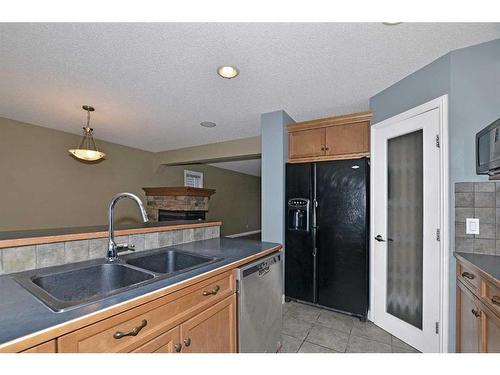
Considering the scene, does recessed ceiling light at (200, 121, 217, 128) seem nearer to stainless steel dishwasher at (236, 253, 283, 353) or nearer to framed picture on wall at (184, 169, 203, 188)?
stainless steel dishwasher at (236, 253, 283, 353)

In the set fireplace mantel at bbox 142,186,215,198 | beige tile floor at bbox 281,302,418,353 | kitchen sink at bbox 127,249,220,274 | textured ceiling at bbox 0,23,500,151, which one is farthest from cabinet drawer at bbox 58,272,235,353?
fireplace mantel at bbox 142,186,215,198

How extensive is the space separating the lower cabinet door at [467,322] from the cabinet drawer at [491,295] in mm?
122

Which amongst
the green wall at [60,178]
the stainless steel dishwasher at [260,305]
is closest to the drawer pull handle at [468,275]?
the stainless steel dishwasher at [260,305]

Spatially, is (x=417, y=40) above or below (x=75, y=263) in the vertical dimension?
above

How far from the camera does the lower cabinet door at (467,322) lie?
4.19 ft

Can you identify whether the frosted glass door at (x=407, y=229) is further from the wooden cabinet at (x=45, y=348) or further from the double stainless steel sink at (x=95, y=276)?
the wooden cabinet at (x=45, y=348)

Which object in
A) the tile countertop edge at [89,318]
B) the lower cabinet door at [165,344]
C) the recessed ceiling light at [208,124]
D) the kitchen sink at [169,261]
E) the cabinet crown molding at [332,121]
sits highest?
the recessed ceiling light at [208,124]

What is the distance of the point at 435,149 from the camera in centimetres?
178

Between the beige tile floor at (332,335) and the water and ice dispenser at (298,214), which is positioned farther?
the water and ice dispenser at (298,214)
